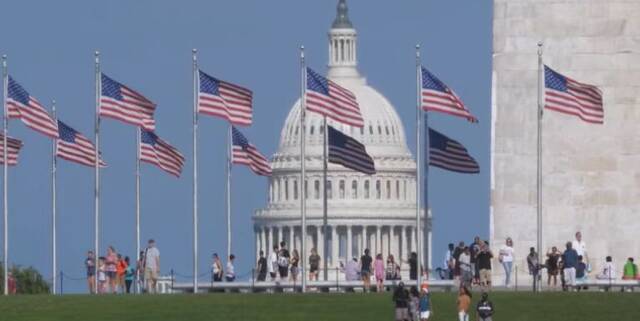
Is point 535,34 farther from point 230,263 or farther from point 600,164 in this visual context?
point 230,263

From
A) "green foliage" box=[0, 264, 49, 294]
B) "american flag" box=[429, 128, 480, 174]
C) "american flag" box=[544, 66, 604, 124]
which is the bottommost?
"green foliage" box=[0, 264, 49, 294]

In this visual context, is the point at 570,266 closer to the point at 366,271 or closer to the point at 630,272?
the point at 630,272

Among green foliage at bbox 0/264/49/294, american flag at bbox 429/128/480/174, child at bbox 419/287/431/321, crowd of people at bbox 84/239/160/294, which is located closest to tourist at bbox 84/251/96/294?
crowd of people at bbox 84/239/160/294

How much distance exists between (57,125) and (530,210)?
12.6 meters

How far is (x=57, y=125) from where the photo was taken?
322 feet

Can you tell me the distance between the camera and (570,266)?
9106cm

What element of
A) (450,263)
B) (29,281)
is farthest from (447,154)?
(29,281)

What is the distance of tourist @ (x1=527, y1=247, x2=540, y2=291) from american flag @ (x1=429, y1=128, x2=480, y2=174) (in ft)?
9.29

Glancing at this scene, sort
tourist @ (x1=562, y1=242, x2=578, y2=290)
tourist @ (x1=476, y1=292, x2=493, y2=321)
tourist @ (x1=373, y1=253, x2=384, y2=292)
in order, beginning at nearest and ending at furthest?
1. tourist @ (x1=476, y1=292, x2=493, y2=321)
2. tourist @ (x1=562, y1=242, x2=578, y2=290)
3. tourist @ (x1=373, y1=253, x2=384, y2=292)

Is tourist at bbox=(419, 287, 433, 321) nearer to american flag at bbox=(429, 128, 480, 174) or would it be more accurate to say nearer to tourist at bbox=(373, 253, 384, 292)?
tourist at bbox=(373, 253, 384, 292)

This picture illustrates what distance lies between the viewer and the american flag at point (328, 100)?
93.2 metres

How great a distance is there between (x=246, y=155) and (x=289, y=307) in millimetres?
26197

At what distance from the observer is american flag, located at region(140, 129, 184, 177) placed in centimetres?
9962

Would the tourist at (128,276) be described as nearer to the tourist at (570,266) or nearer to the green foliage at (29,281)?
the tourist at (570,266)
